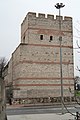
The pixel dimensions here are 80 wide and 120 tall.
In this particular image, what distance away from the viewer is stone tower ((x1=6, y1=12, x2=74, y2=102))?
3366 cm

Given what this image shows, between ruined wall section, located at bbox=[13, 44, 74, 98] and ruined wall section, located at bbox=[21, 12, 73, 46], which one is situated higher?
ruined wall section, located at bbox=[21, 12, 73, 46]

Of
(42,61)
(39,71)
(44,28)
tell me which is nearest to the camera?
(39,71)

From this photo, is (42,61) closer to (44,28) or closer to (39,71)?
(39,71)

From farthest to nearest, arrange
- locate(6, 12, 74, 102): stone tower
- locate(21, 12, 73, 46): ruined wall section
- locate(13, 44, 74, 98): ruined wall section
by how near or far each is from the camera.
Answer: locate(21, 12, 73, 46): ruined wall section
locate(6, 12, 74, 102): stone tower
locate(13, 44, 74, 98): ruined wall section

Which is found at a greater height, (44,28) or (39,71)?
(44,28)

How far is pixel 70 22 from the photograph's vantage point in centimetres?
3669

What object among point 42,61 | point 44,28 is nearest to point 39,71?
point 42,61

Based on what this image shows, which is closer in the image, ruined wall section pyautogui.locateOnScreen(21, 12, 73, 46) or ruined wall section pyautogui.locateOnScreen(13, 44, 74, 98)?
ruined wall section pyautogui.locateOnScreen(13, 44, 74, 98)

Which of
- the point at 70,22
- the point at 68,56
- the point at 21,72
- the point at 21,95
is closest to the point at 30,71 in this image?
the point at 21,72

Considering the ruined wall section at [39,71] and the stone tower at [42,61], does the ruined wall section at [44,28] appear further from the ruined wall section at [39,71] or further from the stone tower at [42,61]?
the ruined wall section at [39,71]

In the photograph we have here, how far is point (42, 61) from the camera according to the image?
34.4m

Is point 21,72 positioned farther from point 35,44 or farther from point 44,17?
point 44,17

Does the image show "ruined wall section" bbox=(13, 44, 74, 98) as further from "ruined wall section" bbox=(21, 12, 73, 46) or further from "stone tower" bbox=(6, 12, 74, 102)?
"ruined wall section" bbox=(21, 12, 73, 46)

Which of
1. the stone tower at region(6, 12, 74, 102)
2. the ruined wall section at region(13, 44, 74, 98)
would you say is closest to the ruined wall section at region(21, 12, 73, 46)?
the stone tower at region(6, 12, 74, 102)
